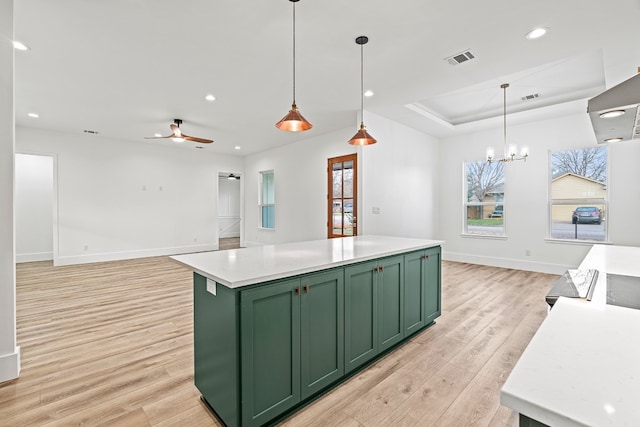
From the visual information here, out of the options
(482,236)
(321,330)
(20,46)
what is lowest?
(321,330)

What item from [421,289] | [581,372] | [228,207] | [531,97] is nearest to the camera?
[581,372]

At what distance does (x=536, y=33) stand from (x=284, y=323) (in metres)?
3.49

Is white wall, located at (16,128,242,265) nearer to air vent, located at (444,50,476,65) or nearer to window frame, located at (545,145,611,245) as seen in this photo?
air vent, located at (444,50,476,65)

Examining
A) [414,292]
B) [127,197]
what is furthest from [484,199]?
[127,197]

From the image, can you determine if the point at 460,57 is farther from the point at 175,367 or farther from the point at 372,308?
the point at 175,367

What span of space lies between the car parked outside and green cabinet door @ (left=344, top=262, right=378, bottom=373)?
17.1ft

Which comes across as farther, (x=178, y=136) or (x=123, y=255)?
(x=123, y=255)

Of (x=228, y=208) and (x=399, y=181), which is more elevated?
(x=399, y=181)

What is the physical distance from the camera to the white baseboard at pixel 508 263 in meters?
5.49

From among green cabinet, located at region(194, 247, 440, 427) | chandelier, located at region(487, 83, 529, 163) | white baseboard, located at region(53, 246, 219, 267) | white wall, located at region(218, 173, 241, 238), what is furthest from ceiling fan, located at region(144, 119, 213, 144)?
white wall, located at region(218, 173, 241, 238)

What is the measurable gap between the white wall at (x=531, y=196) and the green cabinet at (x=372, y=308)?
4646mm

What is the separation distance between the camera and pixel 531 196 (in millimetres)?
5766

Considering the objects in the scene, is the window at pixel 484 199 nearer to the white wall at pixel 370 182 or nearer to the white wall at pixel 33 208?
the white wall at pixel 370 182

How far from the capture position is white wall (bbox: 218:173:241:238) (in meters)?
11.7
